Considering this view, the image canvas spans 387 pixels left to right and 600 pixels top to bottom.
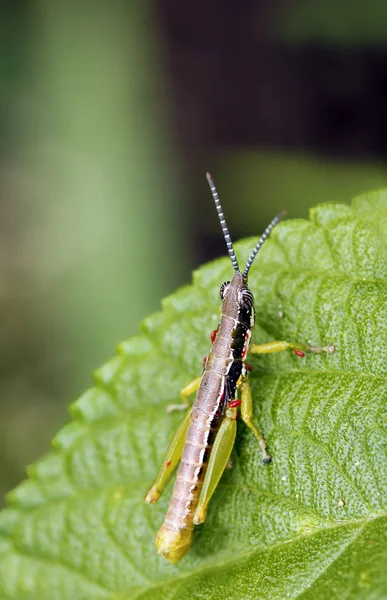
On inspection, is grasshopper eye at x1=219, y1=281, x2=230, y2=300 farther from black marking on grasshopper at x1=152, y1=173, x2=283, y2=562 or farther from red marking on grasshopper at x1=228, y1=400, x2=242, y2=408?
red marking on grasshopper at x1=228, y1=400, x2=242, y2=408

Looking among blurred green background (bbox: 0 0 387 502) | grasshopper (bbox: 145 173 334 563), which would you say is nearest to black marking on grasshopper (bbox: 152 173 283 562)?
grasshopper (bbox: 145 173 334 563)

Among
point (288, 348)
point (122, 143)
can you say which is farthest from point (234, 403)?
point (122, 143)

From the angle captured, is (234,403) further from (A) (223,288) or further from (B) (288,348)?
(A) (223,288)

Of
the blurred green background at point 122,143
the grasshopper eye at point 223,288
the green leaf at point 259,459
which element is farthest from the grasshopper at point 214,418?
the blurred green background at point 122,143

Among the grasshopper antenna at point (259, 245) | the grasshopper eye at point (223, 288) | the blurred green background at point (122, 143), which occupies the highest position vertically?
the blurred green background at point (122, 143)

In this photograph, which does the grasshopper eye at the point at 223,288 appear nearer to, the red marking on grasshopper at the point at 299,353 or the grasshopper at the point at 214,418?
the grasshopper at the point at 214,418

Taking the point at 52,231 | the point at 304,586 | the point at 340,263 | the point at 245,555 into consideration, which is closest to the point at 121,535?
the point at 245,555

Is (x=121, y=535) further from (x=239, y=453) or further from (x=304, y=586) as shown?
(x=304, y=586)
